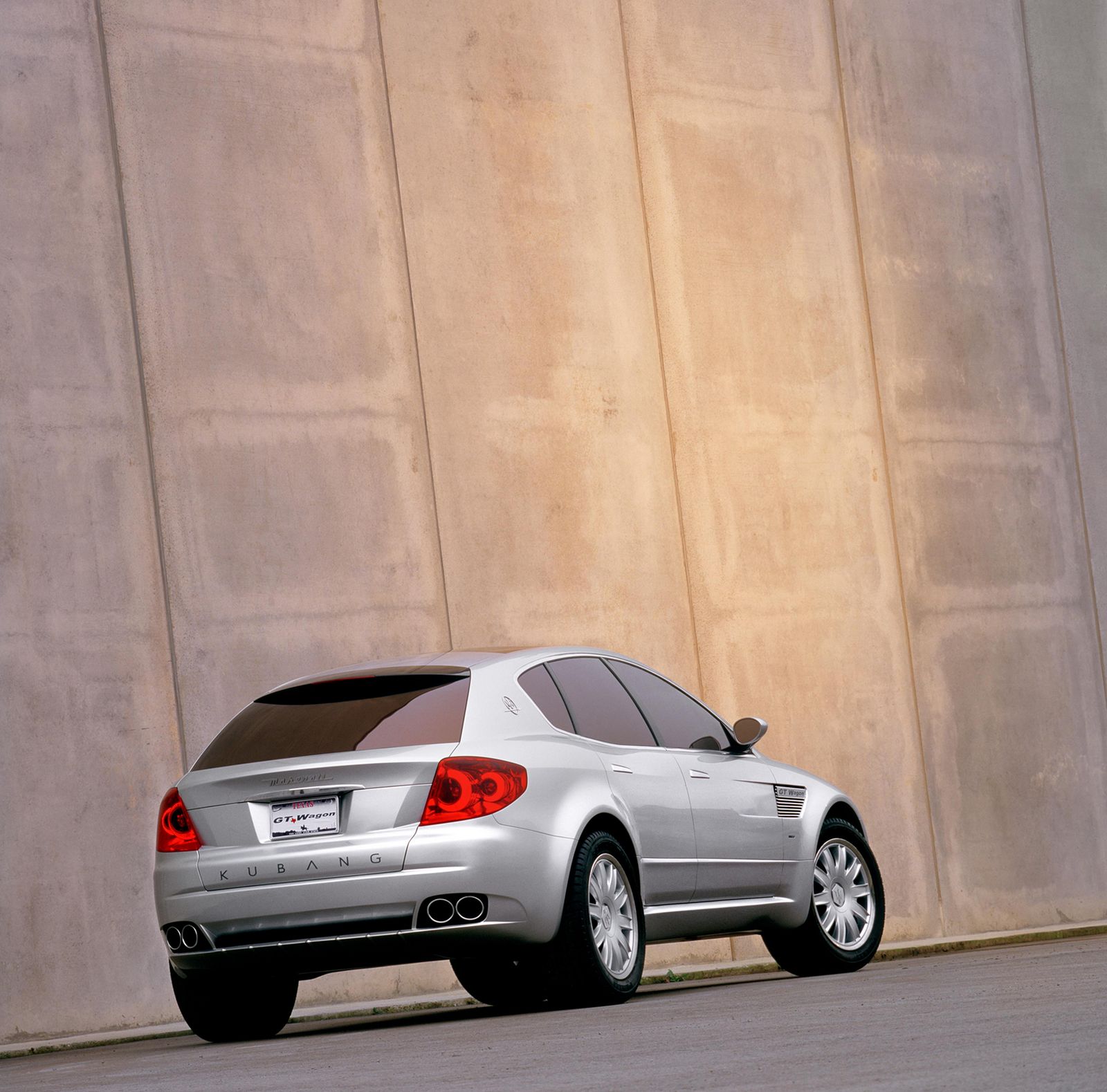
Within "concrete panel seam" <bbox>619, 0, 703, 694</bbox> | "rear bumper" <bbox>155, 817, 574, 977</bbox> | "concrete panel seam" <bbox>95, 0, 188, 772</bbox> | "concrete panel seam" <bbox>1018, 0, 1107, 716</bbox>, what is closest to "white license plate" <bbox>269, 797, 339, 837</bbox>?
"rear bumper" <bbox>155, 817, 574, 977</bbox>

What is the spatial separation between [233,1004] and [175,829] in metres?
0.90

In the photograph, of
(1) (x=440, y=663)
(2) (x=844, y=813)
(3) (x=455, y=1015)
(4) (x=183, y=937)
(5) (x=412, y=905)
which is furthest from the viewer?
(2) (x=844, y=813)

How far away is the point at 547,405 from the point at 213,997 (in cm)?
724

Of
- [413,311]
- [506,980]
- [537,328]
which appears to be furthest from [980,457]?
[506,980]

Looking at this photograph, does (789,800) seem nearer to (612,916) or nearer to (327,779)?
(612,916)

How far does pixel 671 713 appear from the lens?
934 centimetres

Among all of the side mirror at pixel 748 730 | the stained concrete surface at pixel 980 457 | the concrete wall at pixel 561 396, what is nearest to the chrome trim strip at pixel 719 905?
the side mirror at pixel 748 730

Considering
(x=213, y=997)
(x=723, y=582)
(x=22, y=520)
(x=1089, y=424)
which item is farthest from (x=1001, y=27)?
(x=213, y=997)

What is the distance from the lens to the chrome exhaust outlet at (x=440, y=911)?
7.49m

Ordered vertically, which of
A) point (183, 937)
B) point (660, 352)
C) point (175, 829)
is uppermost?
point (660, 352)

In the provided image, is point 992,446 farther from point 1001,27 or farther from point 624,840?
point 624,840

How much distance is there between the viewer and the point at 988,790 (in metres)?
17.0

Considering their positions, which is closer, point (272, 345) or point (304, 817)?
point (304, 817)

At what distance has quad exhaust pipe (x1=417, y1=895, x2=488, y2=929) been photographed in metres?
7.48
